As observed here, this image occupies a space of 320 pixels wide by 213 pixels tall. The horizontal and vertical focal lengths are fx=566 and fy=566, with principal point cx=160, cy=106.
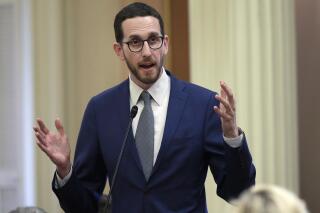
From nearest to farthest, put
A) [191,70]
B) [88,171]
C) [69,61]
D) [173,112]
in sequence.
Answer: [173,112] < [88,171] < [191,70] < [69,61]

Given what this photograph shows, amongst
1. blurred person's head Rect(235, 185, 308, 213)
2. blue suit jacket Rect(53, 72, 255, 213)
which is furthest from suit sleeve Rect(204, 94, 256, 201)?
blurred person's head Rect(235, 185, 308, 213)

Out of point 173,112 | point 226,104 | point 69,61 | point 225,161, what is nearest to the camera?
point 226,104

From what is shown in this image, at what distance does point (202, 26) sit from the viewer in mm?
3545

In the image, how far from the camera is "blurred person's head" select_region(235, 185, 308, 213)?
3.34 feet

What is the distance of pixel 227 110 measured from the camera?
168 cm

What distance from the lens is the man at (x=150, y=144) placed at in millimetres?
1824

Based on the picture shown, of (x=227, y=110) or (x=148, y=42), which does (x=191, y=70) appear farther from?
(x=227, y=110)

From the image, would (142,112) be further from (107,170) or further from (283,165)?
(283,165)

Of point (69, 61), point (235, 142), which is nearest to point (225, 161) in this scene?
point (235, 142)

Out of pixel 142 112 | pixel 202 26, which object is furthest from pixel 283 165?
pixel 142 112

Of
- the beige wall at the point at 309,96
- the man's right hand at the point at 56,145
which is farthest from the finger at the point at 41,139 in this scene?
the beige wall at the point at 309,96

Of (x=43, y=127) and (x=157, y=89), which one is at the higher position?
(x=157, y=89)

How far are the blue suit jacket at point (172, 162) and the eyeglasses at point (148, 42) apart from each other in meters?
0.16

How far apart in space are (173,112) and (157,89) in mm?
109
